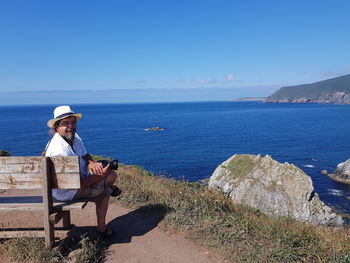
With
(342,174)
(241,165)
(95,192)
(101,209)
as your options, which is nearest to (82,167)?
(95,192)

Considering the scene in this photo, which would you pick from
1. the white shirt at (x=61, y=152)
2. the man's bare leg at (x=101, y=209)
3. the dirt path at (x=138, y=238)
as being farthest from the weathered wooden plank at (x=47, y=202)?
the dirt path at (x=138, y=238)

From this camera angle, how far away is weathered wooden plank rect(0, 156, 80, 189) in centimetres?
396

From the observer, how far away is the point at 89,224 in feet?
18.8

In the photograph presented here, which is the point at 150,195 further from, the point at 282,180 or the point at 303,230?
the point at 282,180

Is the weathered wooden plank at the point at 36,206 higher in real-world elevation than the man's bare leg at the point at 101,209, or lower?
higher

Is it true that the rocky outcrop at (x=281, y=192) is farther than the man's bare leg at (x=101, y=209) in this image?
Yes

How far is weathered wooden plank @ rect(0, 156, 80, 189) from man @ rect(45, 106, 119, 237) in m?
0.23

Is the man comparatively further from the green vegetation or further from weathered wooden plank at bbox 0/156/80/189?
the green vegetation

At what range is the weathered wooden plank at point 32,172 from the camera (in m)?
3.96

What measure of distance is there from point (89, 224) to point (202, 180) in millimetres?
24800

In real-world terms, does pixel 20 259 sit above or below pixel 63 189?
below

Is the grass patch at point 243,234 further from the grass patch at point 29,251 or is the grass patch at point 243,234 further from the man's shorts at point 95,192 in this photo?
the grass patch at point 29,251

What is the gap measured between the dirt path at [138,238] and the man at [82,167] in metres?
0.51

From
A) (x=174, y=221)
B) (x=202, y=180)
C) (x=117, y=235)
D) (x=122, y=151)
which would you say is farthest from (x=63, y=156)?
(x=122, y=151)
